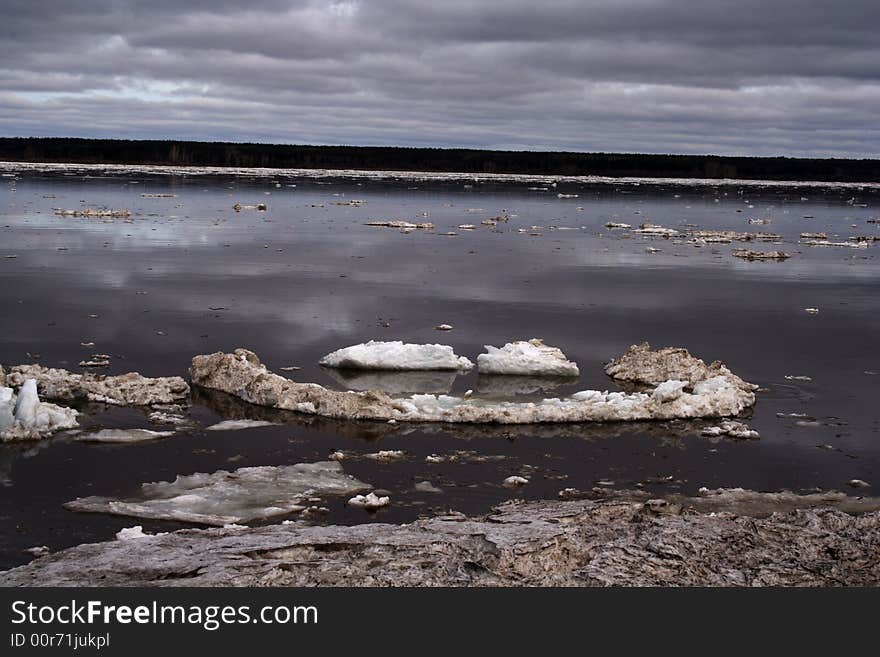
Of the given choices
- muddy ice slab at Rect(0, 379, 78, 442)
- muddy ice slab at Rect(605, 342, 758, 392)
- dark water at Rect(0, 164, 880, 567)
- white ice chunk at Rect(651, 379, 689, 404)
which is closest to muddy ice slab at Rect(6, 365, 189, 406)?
dark water at Rect(0, 164, 880, 567)

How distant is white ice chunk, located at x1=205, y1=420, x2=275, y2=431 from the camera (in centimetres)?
1012

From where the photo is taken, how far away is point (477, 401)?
36.7 ft

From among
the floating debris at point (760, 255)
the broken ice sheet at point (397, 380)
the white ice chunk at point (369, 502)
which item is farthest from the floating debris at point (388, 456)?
the floating debris at point (760, 255)

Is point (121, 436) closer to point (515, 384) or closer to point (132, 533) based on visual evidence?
point (132, 533)

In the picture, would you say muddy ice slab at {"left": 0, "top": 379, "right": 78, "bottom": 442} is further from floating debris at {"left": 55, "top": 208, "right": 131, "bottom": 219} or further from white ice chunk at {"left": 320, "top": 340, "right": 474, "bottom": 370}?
floating debris at {"left": 55, "top": 208, "right": 131, "bottom": 219}

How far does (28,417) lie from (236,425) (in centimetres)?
192

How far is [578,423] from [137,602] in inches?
238

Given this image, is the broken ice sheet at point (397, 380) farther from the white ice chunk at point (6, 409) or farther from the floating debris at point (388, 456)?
the white ice chunk at point (6, 409)

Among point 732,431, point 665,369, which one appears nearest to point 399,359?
point 665,369

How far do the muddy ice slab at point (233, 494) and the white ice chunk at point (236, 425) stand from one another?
1.43 m

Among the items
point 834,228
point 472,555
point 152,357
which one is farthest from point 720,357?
point 834,228

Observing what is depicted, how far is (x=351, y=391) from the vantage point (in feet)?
37.2

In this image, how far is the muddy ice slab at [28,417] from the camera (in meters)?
9.52

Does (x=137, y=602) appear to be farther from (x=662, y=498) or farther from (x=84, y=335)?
(x=84, y=335)
